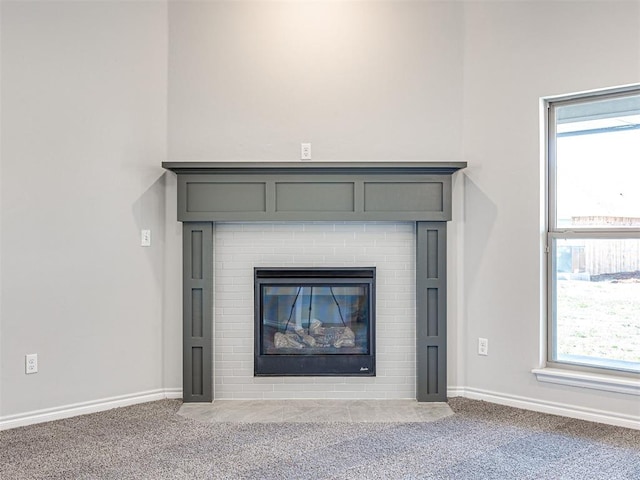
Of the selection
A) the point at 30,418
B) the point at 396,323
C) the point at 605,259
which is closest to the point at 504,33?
the point at 605,259

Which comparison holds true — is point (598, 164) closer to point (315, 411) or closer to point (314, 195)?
point (314, 195)

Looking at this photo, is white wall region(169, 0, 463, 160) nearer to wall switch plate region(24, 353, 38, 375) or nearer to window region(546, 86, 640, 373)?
window region(546, 86, 640, 373)

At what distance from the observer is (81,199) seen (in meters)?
3.34

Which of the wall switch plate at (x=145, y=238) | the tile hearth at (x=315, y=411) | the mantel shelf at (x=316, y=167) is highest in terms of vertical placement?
the mantel shelf at (x=316, y=167)

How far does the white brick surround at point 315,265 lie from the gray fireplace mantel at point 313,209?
0.09 meters

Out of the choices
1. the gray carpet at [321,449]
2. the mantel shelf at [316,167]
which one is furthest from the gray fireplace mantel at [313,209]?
the gray carpet at [321,449]

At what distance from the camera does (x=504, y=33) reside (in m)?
3.51

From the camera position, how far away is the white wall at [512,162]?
3.24 meters

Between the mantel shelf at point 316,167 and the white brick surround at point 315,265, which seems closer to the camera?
the mantel shelf at point 316,167

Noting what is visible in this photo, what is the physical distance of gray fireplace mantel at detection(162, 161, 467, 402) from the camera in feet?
11.5

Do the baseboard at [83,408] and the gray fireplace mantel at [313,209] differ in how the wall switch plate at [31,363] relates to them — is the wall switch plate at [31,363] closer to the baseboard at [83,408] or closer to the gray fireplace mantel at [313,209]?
the baseboard at [83,408]

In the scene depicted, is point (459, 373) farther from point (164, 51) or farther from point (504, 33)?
point (164, 51)

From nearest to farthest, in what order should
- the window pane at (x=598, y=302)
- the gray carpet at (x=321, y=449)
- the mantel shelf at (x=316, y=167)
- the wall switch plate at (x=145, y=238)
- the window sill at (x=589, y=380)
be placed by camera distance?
the gray carpet at (x=321, y=449)
the window sill at (x=589, y=380)
the window pane at (x=598, y=302)
the mantel shelf at (x=316, y=167)
the wall switch plate at (x=145, y=238)

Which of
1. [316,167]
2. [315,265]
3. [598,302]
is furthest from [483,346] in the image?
[316,167]
